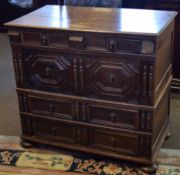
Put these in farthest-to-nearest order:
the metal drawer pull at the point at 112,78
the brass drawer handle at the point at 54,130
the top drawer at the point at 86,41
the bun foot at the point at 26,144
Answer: the bun foot at the point at 26,144
the brass drawer handle at the point at 54,130
the metal drawer pull at the point at 112,78
the top drawer at the point at 86,41

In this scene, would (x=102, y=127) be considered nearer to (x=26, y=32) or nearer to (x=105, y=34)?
(x=105, y=34)

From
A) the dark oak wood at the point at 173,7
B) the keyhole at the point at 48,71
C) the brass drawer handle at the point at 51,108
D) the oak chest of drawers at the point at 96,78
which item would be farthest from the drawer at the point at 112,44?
the dark oak wood at the point at 173,7

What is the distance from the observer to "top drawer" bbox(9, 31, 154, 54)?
179 cm

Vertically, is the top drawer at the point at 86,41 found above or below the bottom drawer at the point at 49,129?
above

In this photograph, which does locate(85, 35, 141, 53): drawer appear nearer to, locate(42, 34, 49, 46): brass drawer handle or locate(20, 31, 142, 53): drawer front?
locate(20, 31, 142, 53): drawer front

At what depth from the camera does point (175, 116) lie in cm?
258

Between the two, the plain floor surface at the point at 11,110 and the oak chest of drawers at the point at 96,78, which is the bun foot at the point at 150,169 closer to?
the oak chest of drawers at the point at 96,78

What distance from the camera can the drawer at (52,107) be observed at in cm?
206

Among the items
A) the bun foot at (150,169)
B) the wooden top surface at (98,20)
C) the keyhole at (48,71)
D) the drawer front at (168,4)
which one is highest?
the wooden top surface at (98,20)

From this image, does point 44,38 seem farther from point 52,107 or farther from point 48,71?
point 52,107

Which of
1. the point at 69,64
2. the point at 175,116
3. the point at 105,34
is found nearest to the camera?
the point at 105,34

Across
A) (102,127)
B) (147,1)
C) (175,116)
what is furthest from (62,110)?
(147,1)

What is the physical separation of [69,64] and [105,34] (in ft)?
0.87

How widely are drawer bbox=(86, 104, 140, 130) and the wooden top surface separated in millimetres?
406
